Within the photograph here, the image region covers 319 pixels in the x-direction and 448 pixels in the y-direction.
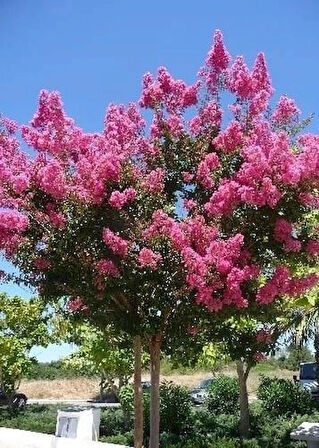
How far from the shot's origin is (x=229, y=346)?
856 centimetres

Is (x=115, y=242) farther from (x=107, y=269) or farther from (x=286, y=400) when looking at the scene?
(x=286, y=400)

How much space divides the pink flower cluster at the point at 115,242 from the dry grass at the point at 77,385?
107 feet

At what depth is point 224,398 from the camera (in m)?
17.1

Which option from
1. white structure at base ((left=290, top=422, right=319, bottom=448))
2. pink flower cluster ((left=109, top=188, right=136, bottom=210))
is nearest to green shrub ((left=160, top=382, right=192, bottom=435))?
white structure at base ((left=290, top=422, right=319, bottom=448))

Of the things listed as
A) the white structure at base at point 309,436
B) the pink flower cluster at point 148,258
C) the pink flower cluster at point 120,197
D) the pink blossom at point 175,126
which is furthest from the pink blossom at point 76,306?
the white structure at base at point 309,436

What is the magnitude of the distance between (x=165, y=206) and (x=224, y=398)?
11719 millimetres

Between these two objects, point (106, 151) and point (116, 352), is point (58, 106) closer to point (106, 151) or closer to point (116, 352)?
point (106, 151)

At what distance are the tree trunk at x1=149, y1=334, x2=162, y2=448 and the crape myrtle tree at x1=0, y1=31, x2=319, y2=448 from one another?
15 millimetres

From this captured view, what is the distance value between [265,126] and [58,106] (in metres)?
2.53

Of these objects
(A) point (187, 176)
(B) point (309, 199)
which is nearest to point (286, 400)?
(A) point (187, 176)

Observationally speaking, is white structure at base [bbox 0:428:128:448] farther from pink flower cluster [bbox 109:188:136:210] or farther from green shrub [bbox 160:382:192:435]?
green shrub [bbox 160:382:192:435]

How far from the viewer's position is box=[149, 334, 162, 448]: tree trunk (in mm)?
7425

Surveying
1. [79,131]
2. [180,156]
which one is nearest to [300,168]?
[180,156]

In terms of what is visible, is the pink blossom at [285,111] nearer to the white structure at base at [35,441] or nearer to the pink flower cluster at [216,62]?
the pink flower cluster at [216,62]
